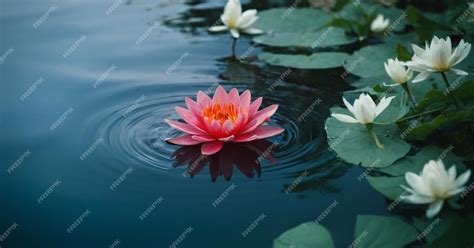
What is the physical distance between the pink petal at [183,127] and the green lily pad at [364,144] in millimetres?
580

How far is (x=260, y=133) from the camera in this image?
235 cm

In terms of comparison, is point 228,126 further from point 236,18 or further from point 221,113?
point 236,18

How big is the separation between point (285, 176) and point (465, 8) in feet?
6.30

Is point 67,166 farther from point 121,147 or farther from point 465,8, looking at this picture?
point 465,8

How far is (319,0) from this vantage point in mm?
4734

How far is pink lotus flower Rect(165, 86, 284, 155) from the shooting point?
2254 mm

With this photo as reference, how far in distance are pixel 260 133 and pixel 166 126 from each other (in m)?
0.46

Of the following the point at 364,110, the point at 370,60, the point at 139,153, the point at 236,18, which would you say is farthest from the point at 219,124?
the point at 236,18

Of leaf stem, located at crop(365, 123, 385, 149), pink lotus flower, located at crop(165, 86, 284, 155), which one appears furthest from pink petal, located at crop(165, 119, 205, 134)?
leaf stem, located at crop(365, 123, 385, 149)

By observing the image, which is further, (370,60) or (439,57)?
(370,60)

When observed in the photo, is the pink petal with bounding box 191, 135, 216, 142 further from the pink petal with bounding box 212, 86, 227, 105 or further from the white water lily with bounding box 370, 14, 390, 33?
the white water lily with bounding box 370, 14, 390, 33

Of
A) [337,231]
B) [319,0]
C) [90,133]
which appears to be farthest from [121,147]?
[319,0]

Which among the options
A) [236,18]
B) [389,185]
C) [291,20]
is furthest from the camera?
[291,20]

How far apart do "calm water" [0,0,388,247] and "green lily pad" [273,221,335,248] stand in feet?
0.21
